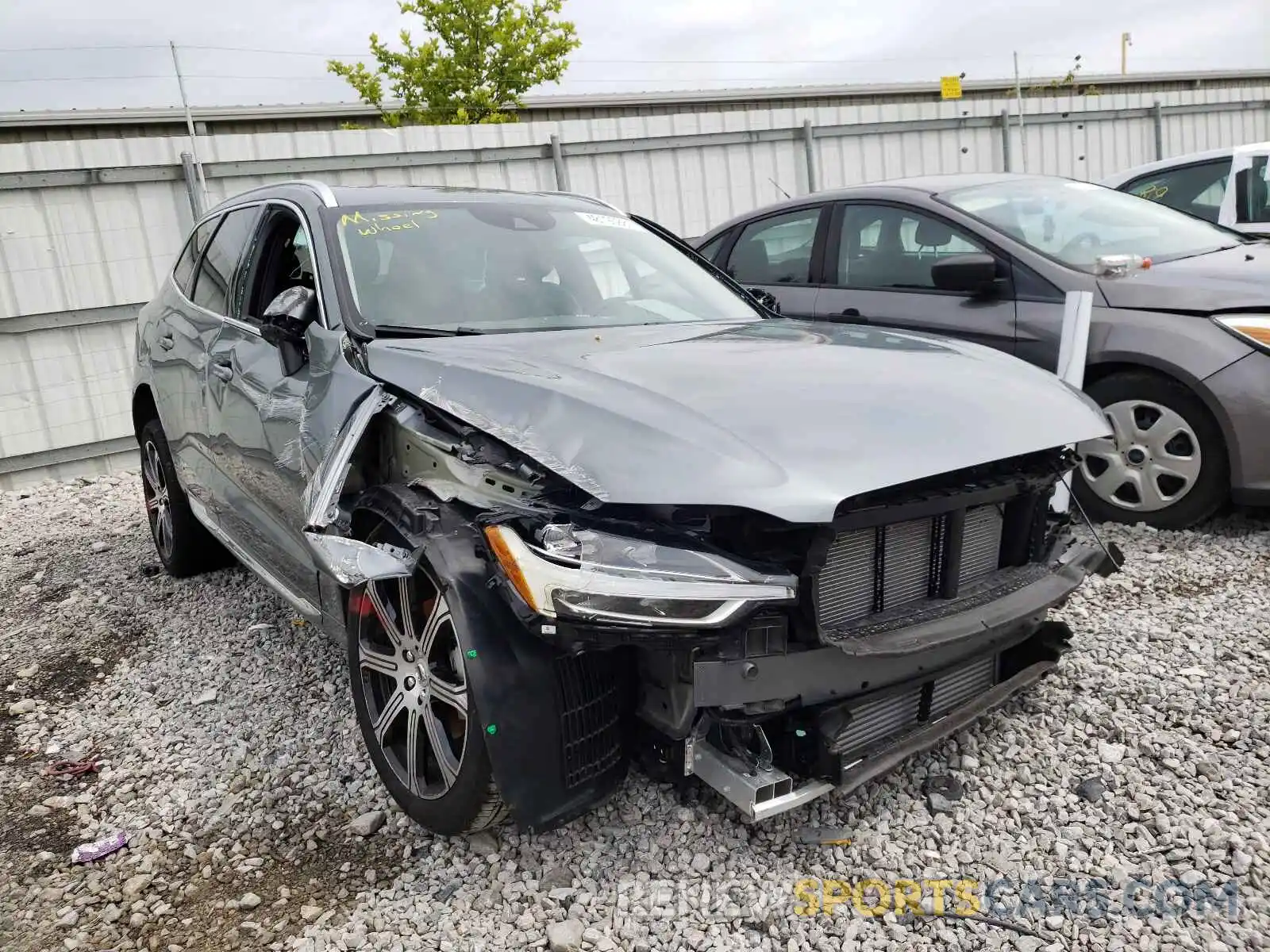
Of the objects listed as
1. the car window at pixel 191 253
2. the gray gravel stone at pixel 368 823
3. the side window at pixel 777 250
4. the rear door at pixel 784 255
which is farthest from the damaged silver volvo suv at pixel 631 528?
the side window at pixel 777 250

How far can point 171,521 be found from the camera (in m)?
4.66

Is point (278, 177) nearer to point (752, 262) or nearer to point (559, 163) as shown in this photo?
point (559, 163)

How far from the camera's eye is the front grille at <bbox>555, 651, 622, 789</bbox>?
2.17m

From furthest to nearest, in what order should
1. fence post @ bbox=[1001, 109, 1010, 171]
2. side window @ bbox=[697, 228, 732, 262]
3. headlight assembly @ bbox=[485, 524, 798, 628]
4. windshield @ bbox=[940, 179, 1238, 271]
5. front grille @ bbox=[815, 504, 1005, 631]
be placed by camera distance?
fence post @ bbox=[1001, 109, 1010, 171] → side window @ bbox=[697, 228, 732, 262] → windshield @ bbox=[940, 179, 1238, 271] → front grille @ bbox=[815, 504, 1005, 631] → headlight assembly @ bbox=[485, 524, 798, 628]

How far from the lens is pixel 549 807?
217 centimetres

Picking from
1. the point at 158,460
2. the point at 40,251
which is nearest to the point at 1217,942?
the point at 158,460

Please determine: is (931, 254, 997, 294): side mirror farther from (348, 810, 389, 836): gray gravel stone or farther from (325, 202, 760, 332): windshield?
(348, 810, 389, 836): gray gravel stone

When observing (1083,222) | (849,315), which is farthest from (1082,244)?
(849,315)

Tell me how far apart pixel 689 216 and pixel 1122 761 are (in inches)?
330

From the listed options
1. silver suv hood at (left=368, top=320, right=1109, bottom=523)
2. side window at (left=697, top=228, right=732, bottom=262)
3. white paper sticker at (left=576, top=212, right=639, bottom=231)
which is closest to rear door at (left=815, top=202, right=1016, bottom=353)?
side window at (left=697, top=228, right=732, bottom=262)

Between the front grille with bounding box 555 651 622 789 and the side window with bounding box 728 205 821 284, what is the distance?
12.2ft

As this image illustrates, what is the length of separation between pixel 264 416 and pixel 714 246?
3.57m

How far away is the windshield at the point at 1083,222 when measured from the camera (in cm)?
468

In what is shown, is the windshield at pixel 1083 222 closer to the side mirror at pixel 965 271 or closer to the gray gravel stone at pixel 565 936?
the side mirror at pixel 965 271
